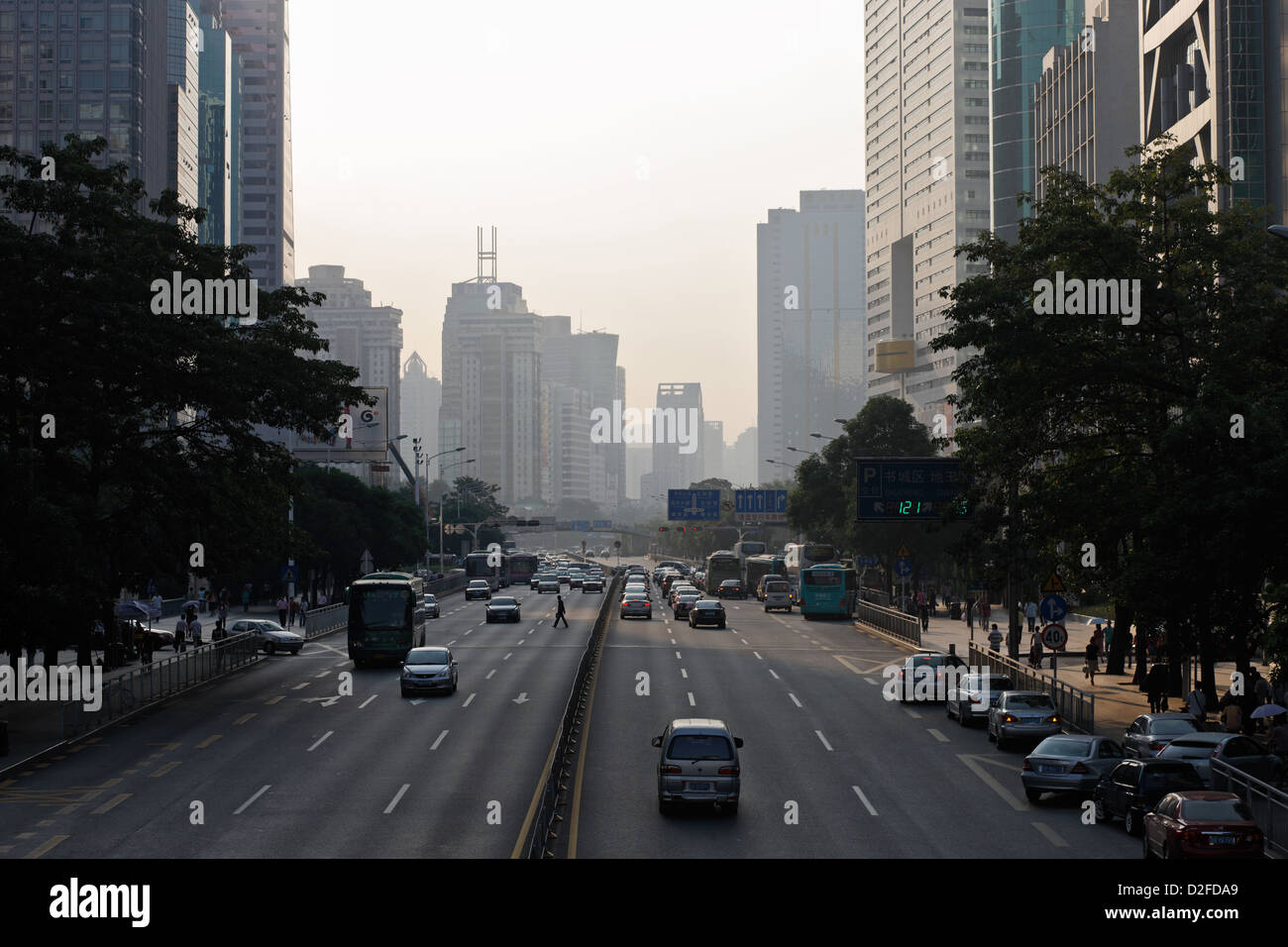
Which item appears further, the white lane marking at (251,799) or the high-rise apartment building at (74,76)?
the high-rise apartment building at (74,76)

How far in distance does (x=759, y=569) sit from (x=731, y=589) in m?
3.35

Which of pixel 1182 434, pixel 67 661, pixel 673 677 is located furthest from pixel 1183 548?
pixel 67 661

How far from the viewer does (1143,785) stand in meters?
22.8

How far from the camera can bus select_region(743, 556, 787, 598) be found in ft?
347

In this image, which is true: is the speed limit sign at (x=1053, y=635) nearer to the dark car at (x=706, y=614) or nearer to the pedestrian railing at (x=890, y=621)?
the pedestrian railing at (x=890, y=621)

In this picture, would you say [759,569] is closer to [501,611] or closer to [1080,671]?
[501,611]

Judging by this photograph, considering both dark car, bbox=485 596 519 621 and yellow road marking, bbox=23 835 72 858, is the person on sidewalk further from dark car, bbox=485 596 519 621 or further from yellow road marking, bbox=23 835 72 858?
yellow road marking, bbox=23 835 72 858

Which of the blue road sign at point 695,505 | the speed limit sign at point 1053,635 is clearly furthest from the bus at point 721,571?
the speed limit sign at point 1053,635

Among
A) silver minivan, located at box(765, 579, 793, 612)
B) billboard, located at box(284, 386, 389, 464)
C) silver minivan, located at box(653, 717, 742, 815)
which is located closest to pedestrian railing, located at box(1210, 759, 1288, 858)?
silver minivan, located at box(653, 717, 742, 815)

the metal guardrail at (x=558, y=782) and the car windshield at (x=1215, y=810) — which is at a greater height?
the car windshield at (x=1215, y=810)

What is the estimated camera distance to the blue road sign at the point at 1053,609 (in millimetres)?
Answer: 38219

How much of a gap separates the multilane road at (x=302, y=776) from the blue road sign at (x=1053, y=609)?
13.8 metres
